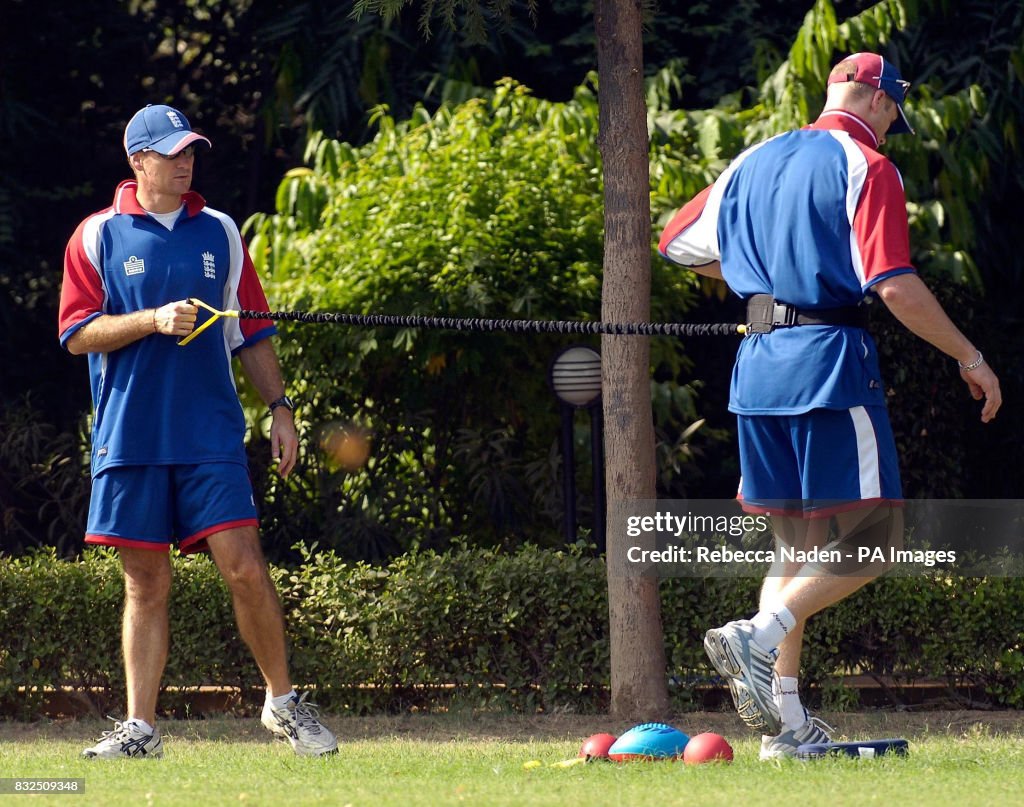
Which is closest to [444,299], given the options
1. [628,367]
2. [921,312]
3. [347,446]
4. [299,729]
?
[347,446]

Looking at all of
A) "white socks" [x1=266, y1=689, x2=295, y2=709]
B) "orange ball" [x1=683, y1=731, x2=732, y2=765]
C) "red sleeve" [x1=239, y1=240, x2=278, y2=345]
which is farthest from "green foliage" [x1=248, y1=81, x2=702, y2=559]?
"orange ball" [x1=683, y1=731, x2=732, y2=765]

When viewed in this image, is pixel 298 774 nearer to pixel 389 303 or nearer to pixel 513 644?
pixel 513 644

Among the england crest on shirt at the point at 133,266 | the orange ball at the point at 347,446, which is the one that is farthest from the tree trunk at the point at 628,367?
the orange ball at the point at 347,446

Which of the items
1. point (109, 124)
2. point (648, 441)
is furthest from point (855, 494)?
point (109, 124)

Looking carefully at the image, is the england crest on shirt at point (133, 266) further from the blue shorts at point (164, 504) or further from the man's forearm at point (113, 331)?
the blue shorts at point (164, 504)

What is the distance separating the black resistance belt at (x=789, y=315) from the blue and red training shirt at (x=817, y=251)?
0.02 m

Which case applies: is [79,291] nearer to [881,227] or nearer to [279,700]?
[279,700]

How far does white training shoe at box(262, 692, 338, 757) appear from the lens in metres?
5.22

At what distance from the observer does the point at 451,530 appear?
9039 mm

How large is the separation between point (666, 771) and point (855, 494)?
3.38 feet

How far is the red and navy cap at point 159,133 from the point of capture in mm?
5270

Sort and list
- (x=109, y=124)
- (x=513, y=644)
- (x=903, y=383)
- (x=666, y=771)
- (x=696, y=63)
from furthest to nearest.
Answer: (x=109, y=124) < (x=696, y=63) < (x=903, y=383) < (x=513, y=644) < (x=666, y=771)

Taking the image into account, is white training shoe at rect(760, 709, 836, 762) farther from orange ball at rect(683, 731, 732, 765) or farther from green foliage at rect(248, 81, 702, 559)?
green foliage at rect(248, 81, 702, 559)

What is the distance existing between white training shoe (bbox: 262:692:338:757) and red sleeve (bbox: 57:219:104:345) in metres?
1.47
